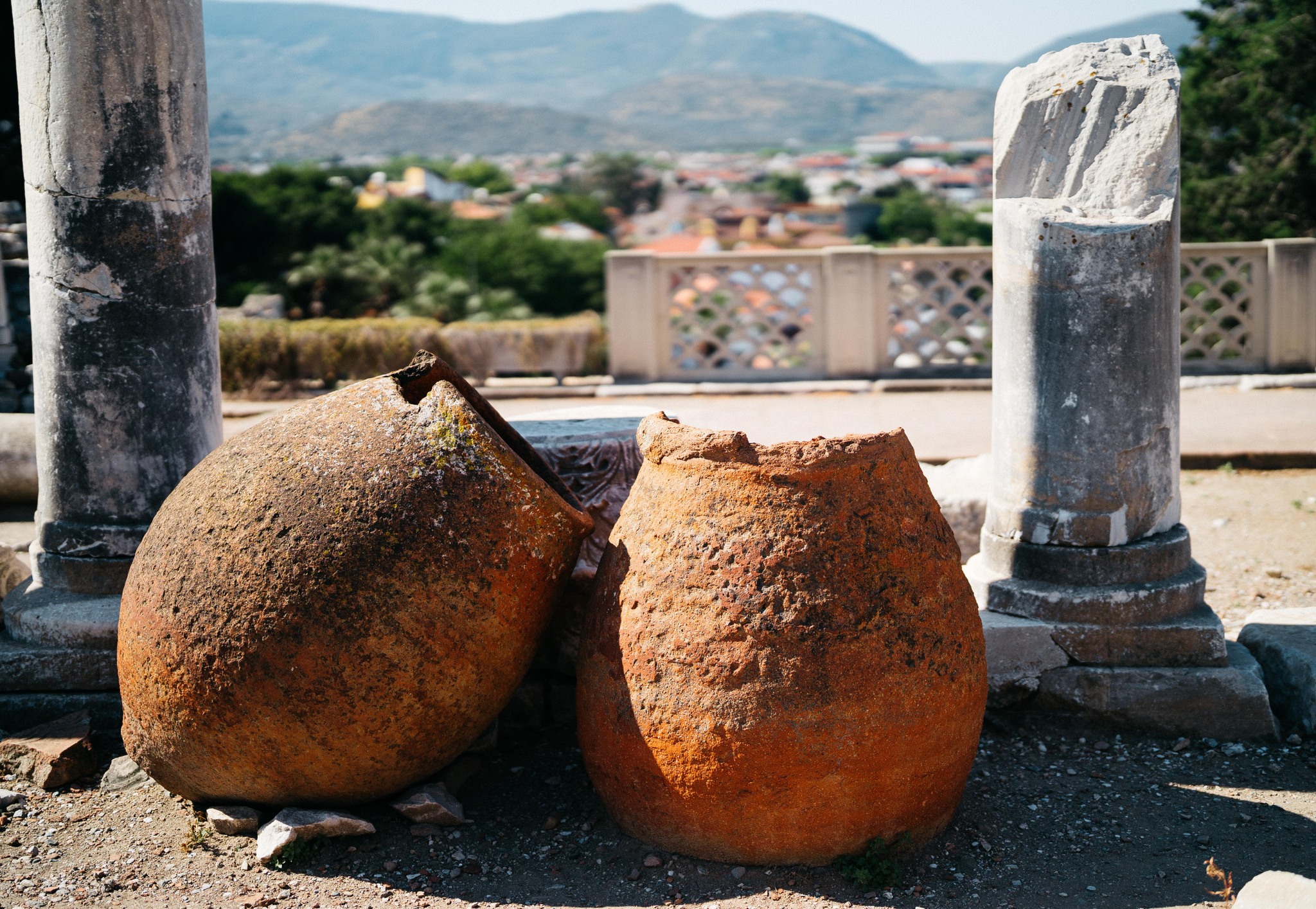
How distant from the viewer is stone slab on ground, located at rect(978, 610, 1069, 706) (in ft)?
13.8

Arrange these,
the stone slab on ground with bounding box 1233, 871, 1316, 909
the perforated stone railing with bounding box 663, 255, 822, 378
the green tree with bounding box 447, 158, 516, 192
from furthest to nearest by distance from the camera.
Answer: the green tree with bounding box 447, 158, 516, 192 → the perforated stone railing with bounding box 663, 255, 822, 378 → the stone slab on ground with bounding box 1233, 871, 1316, 909

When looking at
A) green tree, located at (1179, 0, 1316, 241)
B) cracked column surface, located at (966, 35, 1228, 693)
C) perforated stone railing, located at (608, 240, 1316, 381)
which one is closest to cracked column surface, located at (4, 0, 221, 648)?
cracked column surface, located at (966, 35, 1228, 693)

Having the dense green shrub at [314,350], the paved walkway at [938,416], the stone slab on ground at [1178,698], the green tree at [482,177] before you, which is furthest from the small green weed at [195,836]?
the green tree at [482,177]

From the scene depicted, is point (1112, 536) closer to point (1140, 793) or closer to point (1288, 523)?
point (1140, 793)

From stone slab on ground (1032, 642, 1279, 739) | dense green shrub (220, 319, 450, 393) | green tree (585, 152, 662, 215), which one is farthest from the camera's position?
green tree (585, 152, 662, 215)

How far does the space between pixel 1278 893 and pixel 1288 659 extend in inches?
72.9

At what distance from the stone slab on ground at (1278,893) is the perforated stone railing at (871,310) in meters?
8.30

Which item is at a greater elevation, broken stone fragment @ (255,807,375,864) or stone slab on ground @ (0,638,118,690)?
stone slab on ground @ (0,638,118,690)

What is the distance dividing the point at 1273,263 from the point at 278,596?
1021 cm

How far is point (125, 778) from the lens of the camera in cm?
382

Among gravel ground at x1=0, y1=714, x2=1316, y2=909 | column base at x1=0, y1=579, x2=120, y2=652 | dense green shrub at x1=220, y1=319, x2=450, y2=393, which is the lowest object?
gravel ground at x1=0, y1=714, x2=1316, y2=909

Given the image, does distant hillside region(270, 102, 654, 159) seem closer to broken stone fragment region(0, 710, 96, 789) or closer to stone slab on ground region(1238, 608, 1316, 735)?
broken stone fragment region(0, 710, 96, 789)

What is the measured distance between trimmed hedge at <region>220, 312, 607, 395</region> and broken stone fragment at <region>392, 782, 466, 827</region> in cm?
812

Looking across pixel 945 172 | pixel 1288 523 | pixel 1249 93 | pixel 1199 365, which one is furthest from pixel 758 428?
pixel 945 172
